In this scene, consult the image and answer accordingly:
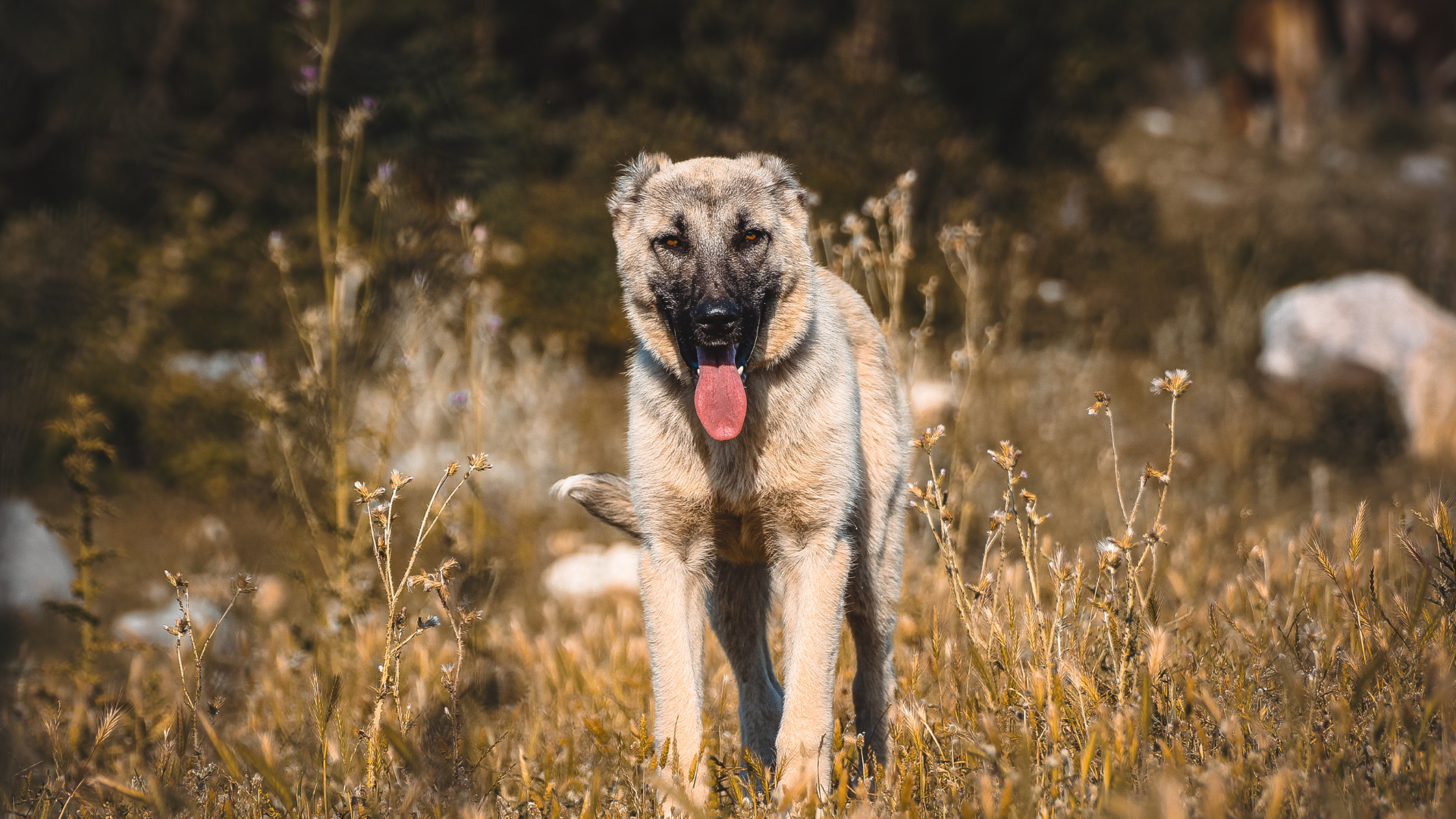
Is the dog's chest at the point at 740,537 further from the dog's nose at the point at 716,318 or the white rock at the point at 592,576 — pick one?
the white rock at the point at 592,576

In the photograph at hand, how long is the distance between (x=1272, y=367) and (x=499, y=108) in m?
7.96

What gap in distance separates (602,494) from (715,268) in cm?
89

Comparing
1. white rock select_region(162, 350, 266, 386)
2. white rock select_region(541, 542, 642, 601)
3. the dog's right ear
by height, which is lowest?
white rock select_region(541, 542, 642, 601)

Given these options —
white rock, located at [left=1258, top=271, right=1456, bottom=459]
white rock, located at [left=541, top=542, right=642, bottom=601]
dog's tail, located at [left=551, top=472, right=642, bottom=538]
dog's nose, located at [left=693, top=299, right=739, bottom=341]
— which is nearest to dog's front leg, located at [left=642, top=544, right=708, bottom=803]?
dog's tail, located at [left=551, top=472, right=642, bottom=538]

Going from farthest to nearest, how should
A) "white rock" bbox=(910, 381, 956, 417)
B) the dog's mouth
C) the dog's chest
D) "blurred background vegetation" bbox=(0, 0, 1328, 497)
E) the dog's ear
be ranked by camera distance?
1. "white rock" bbox=(910, 381, 956, 417)
2. the dog's ear
3. the dog's chest
4. the dog's mouth
5. "blurred background vegetation" bbox=(0, 0, 1328, 497)

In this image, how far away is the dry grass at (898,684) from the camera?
2.24m

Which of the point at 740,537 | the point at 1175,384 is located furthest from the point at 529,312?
the point at 1175,384

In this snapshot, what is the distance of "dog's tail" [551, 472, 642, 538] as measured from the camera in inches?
121

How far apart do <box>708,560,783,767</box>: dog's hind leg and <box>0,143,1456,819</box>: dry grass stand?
14 centimetres

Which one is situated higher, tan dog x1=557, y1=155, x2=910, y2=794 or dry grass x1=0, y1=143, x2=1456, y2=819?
tan dog x1=557, y1=155, x2=910, y2=794

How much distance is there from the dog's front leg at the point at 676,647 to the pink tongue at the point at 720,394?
443 millimetres

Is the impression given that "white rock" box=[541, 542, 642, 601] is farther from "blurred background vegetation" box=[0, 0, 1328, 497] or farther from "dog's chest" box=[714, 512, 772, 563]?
"dog's chest" box=[714, 512, 772, 563]

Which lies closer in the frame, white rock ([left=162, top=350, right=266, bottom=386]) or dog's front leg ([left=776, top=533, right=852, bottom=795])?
dog's front leg ([left=776, top=533, right=852, bottom=795])

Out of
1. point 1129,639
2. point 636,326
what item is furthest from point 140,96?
point 1129,639
